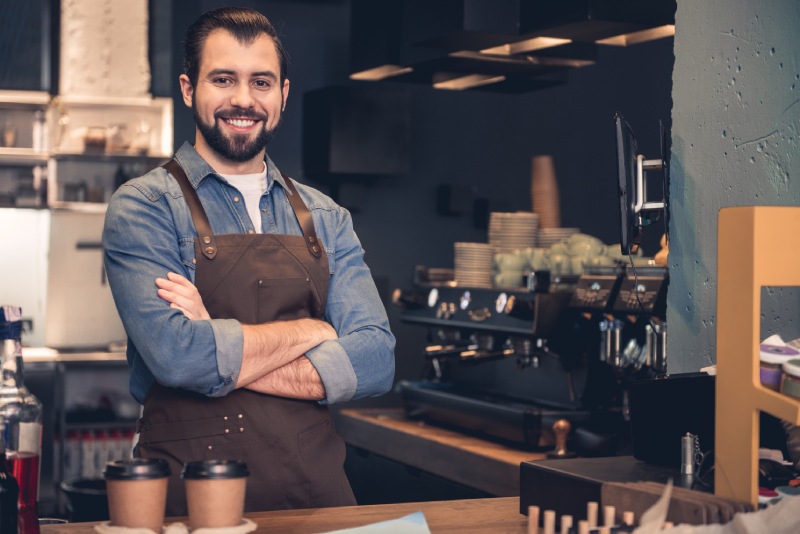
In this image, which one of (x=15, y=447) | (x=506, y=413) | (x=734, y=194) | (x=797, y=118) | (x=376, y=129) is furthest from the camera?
(x=376, y=129)

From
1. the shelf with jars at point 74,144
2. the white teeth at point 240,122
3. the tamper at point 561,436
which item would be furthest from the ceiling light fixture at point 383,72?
the white teeth at point 240,122

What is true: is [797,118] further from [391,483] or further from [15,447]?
[391,483]

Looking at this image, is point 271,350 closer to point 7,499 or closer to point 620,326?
point 7,499

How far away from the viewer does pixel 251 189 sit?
7.30 ft

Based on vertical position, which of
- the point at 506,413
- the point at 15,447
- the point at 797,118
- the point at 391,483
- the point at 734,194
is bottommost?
the point at 391,483

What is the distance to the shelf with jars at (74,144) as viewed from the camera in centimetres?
552

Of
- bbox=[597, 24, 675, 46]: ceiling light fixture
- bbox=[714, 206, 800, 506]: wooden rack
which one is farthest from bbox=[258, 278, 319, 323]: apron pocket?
bbox=[597, 24, 675, 46]: ceiling light fixture

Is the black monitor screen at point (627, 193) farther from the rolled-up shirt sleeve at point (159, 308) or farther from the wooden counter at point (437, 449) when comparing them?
the wooden counter at point (437, 449)

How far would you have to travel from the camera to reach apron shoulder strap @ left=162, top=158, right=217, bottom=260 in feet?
6.89

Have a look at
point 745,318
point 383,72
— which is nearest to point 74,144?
point 383,72

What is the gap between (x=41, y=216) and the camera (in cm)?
560

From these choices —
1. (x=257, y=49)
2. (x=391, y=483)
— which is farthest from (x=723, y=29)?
(x=391, y=483)

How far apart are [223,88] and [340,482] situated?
0.81 metres

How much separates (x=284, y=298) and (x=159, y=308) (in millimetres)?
262
